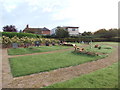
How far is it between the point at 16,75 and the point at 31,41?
1354 centimetres

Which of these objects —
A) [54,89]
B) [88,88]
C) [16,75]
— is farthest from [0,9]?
[88,88]

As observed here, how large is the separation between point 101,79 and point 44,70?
2.90 m

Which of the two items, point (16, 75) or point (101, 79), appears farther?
point (16, 75)

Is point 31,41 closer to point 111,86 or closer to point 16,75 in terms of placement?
point 16,75

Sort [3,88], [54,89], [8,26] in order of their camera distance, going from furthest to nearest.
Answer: [8,26], [3,88], [54,89]

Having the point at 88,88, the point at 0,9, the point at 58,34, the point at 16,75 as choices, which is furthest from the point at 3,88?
the point at 58,34

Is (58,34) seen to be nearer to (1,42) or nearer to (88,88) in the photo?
(1,42)

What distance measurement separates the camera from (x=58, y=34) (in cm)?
3772

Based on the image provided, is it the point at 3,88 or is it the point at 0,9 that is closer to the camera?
the point at 3,88

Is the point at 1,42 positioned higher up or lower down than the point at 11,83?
higher up

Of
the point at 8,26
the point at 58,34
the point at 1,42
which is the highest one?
the point at 8,26

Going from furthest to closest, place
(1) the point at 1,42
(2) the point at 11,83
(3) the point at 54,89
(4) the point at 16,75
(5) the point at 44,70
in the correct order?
(1) the point at 1,42 → (5) the point at 44,70 → (4) the point at 16,75 → (2) the point at 11,83 → (3) the point at 54,89

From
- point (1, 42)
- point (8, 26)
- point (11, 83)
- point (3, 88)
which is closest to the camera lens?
point (3, 88)

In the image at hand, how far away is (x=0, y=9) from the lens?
884cm
